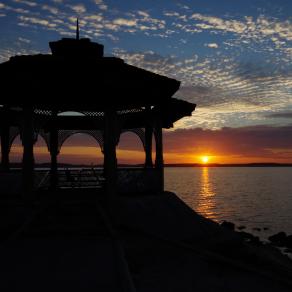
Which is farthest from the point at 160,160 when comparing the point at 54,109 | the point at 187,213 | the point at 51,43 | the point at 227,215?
the point at 227,215

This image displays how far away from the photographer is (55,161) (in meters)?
17.1

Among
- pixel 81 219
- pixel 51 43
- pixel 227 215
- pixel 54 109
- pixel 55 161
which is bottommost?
pixel 227 215

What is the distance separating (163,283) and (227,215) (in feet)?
200

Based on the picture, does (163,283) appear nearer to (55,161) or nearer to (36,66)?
(36,66)

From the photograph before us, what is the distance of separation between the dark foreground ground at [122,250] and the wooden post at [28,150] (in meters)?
0.57

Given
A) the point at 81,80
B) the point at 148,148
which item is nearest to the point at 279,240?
the point at 148,148

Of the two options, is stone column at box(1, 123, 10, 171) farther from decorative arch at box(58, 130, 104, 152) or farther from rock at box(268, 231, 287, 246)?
rock at box(268, 231, 287, 246)

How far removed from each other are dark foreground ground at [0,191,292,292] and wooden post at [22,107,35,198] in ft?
1.85

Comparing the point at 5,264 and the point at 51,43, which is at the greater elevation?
the point at 51,43

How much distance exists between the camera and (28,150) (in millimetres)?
11406

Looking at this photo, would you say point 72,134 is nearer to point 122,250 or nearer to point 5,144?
point 5,144

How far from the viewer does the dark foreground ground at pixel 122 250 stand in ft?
22.2

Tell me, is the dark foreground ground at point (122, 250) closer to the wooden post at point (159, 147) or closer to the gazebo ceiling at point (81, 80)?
the wooden post at point (159, 147)

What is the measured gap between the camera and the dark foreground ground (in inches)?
266
